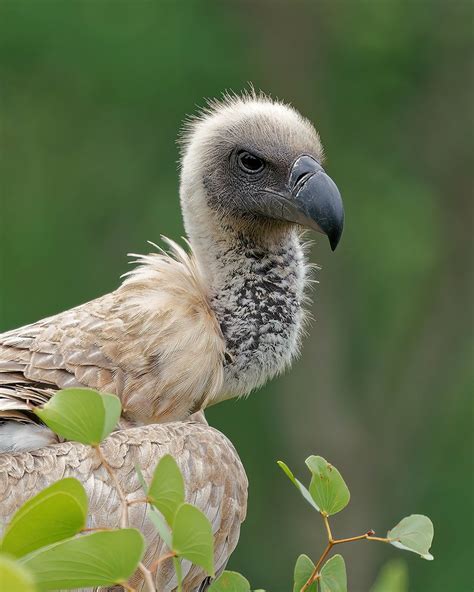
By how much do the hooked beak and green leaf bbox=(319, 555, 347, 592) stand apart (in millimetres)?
1508

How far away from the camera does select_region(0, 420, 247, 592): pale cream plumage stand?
3172 millimetres

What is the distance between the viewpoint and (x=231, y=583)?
2555mm

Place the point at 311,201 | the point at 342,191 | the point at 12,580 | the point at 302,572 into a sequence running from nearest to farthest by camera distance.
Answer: the point at 12,580, the point at 302,572, the point at 311,201, the point at 342,191

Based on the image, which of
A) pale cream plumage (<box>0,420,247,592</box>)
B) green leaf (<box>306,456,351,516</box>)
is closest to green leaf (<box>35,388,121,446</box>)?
green leaf (<box>306,456,351,516</box>)

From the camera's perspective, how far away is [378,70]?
1534cm

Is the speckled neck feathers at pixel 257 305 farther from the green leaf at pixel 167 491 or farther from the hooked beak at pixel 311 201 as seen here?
the green leaf at pixel 167 491

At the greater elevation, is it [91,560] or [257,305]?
[257,305]

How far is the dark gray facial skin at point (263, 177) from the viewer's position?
13.2 feet

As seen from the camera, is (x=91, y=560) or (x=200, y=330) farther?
(x=200, y=330)

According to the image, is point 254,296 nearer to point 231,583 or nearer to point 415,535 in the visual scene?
point 231,583

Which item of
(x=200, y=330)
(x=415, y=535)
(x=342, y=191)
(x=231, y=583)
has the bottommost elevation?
(x=231, y=583)

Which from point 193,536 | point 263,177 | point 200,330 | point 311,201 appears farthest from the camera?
point 263,177

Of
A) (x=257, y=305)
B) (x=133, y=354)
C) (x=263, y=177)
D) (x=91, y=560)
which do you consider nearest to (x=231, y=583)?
(x=91, y=560)

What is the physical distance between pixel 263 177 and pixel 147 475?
127 centimetres
